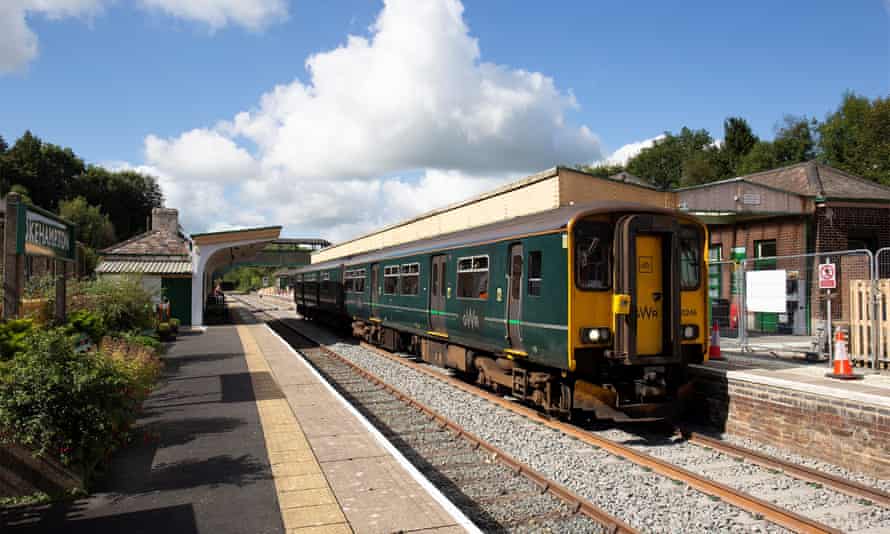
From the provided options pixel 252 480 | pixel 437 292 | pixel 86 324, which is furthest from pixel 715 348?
pixel 86 324

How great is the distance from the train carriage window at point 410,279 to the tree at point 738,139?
6002cm

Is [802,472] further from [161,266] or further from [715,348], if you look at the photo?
[161,266]

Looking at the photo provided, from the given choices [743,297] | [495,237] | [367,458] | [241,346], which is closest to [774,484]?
[367,458]

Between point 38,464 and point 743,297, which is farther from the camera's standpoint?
point 743,297

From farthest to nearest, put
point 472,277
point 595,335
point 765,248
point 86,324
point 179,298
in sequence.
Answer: point 179,298 → point 765,248 → point 86,324 → point 472,277 → point 595,335

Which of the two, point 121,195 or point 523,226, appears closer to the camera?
point 523,226

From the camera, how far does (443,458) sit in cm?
786

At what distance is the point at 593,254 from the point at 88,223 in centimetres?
6519

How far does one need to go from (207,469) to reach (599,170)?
82.5 metres

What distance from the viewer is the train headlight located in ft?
27.4

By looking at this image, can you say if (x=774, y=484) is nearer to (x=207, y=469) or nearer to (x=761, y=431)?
(x=761, y=431)

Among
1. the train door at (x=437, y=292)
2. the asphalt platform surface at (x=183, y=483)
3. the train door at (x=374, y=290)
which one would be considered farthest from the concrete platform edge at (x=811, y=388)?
the train door at (x=374, y=290)

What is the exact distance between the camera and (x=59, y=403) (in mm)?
6016

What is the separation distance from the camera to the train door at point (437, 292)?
12898 mm
